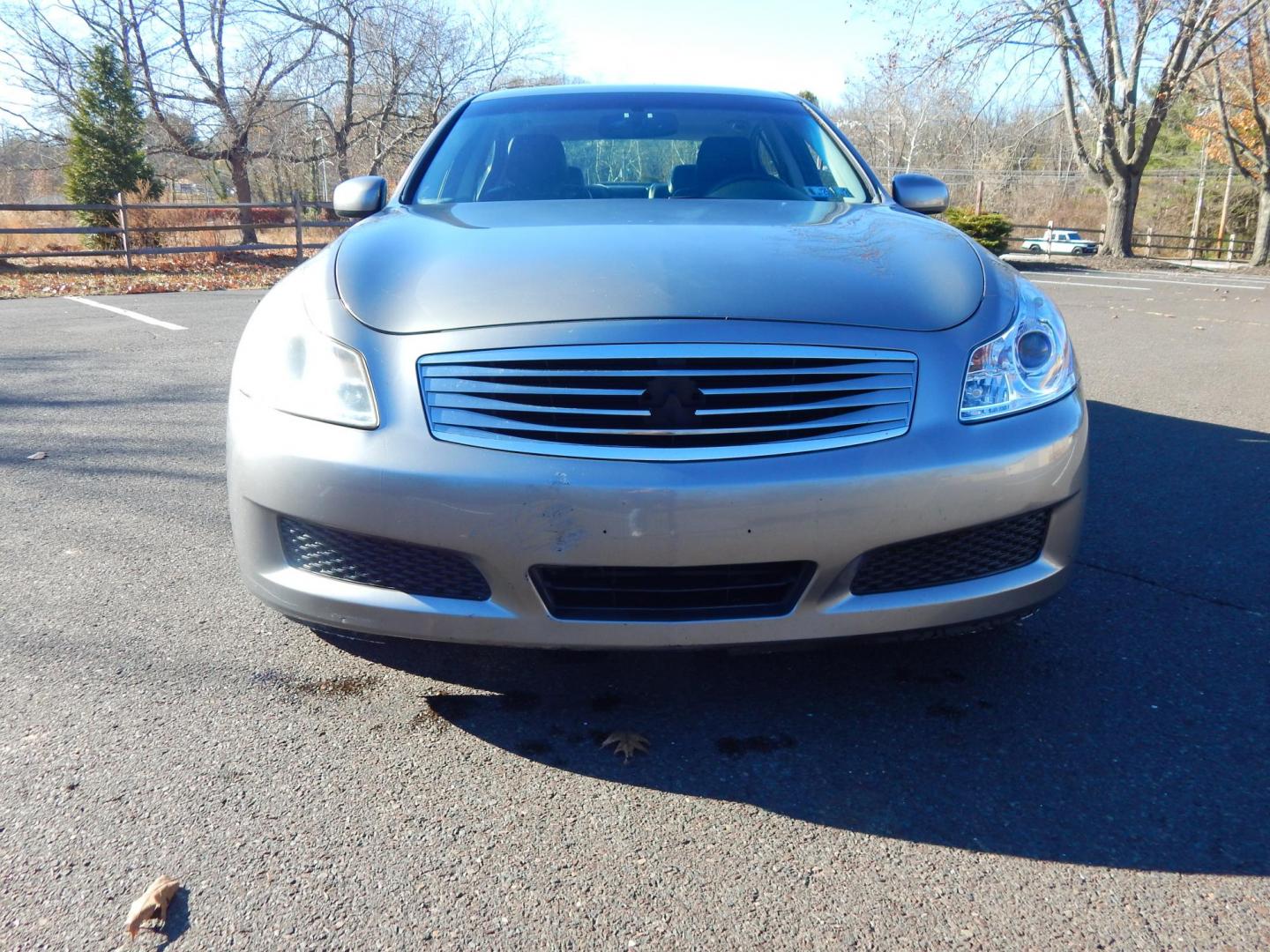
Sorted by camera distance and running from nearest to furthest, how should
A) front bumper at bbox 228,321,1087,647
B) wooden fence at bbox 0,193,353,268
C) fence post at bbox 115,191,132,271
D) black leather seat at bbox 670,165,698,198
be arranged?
front bumper at bbox 228,321,1087,647, black leather seat at bbox 670,165,698,198, wooden fence at bbox 0,193,353,268, fence post at bbox 115,191,132,271

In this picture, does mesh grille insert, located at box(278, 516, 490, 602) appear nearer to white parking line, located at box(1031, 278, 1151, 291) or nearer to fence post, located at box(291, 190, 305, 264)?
white parking line, located at box(1031, 278, 1151, 291)

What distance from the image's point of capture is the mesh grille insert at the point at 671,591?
1.93 metres

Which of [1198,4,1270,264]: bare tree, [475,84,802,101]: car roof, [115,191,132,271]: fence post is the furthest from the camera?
[1198,4,1270,264]: bare tree

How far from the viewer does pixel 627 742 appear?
6.89 feet

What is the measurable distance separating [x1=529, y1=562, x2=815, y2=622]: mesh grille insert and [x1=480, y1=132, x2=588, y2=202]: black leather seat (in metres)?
1.62

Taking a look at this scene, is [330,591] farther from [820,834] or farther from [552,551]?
[820,834]

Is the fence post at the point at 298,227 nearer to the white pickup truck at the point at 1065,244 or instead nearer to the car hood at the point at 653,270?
the car hood at the point at 653,270

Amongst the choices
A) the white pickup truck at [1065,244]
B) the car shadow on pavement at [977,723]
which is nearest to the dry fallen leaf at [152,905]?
the car shadow on pavement at [977,723]

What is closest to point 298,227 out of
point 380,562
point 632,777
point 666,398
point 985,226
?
point 985,226

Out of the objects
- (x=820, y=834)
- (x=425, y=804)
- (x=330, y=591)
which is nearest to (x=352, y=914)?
(x=425, y=804)

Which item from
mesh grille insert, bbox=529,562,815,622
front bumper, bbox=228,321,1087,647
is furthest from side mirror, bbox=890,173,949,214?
mesh grille insert, bbox=529,562,815,622

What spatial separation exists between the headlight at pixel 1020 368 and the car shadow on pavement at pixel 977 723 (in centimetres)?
61

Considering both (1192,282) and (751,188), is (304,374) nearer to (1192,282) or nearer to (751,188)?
(751,188)

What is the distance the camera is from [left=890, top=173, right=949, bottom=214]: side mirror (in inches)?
131
